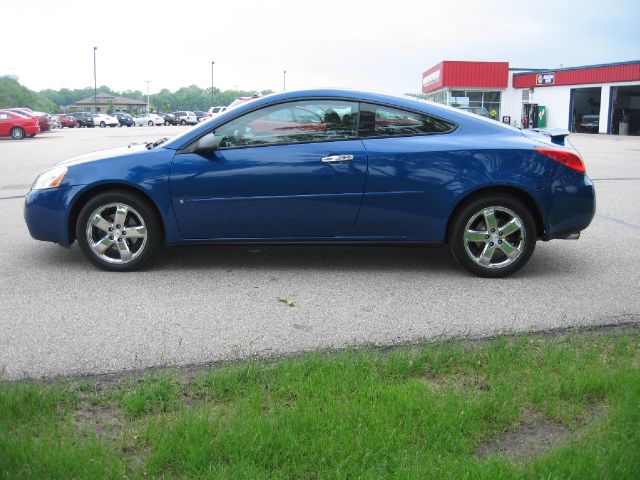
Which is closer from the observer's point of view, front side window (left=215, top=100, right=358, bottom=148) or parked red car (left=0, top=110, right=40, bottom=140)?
front side window (left=215, top=100, right=358, bottom=148)

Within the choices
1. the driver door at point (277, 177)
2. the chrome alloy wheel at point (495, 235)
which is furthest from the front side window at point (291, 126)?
the chrome alloy wheel at point (495, 235)

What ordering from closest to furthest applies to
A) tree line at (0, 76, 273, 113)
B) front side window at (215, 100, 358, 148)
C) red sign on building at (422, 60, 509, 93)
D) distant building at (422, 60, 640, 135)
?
front side window at (215, 100, 358, 148) → distant building at (422, 60, 640, 135) → red sign on building at (422, 60, 509, 93) → tree line at (0, 76, 273, 113)

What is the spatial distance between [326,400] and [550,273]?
3308 mm

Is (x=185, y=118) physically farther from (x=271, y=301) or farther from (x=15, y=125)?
(x=271, y=301)

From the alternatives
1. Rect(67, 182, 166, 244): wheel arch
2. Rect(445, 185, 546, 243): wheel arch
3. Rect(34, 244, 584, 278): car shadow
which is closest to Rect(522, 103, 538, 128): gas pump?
Rect(34, 244, 584, 278): car shadow

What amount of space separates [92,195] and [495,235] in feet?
11.0

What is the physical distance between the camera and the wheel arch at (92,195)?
563cm

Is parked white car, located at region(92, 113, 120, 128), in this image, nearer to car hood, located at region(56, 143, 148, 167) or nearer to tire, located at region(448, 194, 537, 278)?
car hood, located at region(56, 143, 148, 167)

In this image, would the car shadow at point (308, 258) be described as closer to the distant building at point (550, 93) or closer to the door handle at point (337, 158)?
the door handle at point (337, 158)

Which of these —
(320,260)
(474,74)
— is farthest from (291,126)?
(474,74)

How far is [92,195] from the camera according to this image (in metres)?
5.73

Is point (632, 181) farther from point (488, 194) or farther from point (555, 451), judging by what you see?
point (555, 451)

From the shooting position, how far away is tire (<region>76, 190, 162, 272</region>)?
5.61 meters

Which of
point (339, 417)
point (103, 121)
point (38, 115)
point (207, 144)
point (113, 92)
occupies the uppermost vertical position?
point (113, 92)
